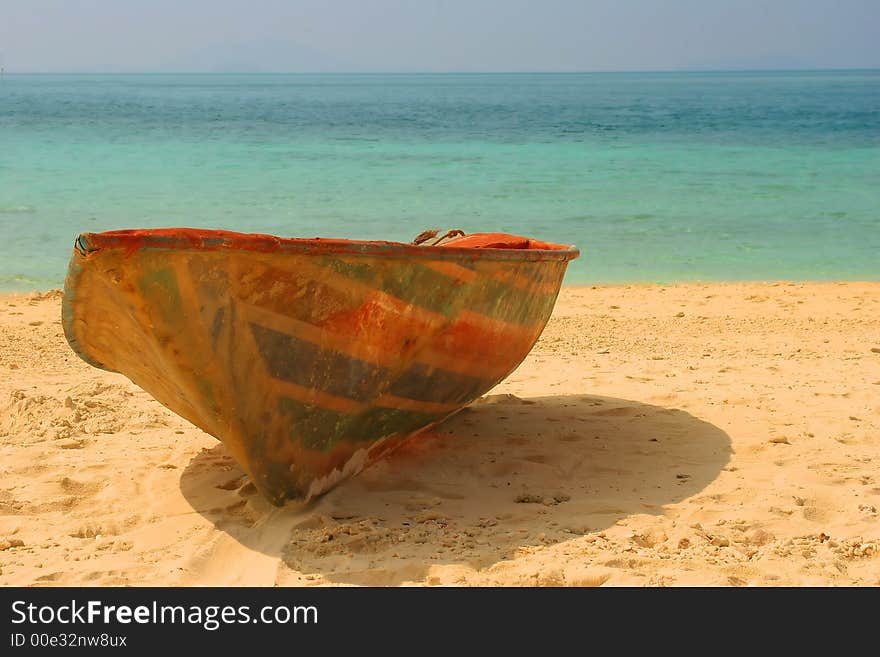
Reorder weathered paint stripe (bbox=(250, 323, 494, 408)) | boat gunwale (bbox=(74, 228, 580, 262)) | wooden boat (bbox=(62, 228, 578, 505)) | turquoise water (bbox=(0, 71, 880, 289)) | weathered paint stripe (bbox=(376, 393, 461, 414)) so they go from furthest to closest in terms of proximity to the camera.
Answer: turquoise water (bbox=(0, 71, 880, 289)) → weathered paint stripe (bbox=(376, 393, 461, 414)) → weathered paint stripe (bbox=(250, 323, 494, 408)) → wooden boat (bbox=(62, 228, 578, 505)) → boat gunwale (bbox=(74, 228, 580, 262))

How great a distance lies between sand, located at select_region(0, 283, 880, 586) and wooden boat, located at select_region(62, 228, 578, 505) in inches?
12.0

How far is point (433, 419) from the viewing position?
13.4 ft

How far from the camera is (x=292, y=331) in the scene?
3221 millimetres

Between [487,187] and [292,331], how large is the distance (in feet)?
48.4

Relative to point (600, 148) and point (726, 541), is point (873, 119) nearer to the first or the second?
point (600, 148)

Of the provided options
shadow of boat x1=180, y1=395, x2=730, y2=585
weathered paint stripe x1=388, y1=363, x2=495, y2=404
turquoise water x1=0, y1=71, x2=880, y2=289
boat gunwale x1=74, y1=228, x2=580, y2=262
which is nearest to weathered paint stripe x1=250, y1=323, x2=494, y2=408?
weathered paint stripe x1=388, y1=363, x2=495, y2=404

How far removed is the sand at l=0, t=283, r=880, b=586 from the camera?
311 cm

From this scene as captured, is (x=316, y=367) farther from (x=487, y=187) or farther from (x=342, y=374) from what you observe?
(x=487, y=187)

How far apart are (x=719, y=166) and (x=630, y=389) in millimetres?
17544

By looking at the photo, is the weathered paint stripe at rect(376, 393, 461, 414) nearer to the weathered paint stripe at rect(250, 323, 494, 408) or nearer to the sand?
the weathered paint stripe at rect(250, 323, 494, 408)

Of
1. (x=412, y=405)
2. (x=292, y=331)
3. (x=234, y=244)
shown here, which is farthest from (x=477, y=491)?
(x=234, y=244)

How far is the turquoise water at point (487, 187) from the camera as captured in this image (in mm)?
12172

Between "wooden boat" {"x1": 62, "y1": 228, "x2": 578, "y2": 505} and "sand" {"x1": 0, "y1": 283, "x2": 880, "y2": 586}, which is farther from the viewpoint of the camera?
"sand" {"x1": 0, "y1": 283, "x2": 880, "y2": 586}

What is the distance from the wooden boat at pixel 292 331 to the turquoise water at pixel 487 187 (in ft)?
22.2
